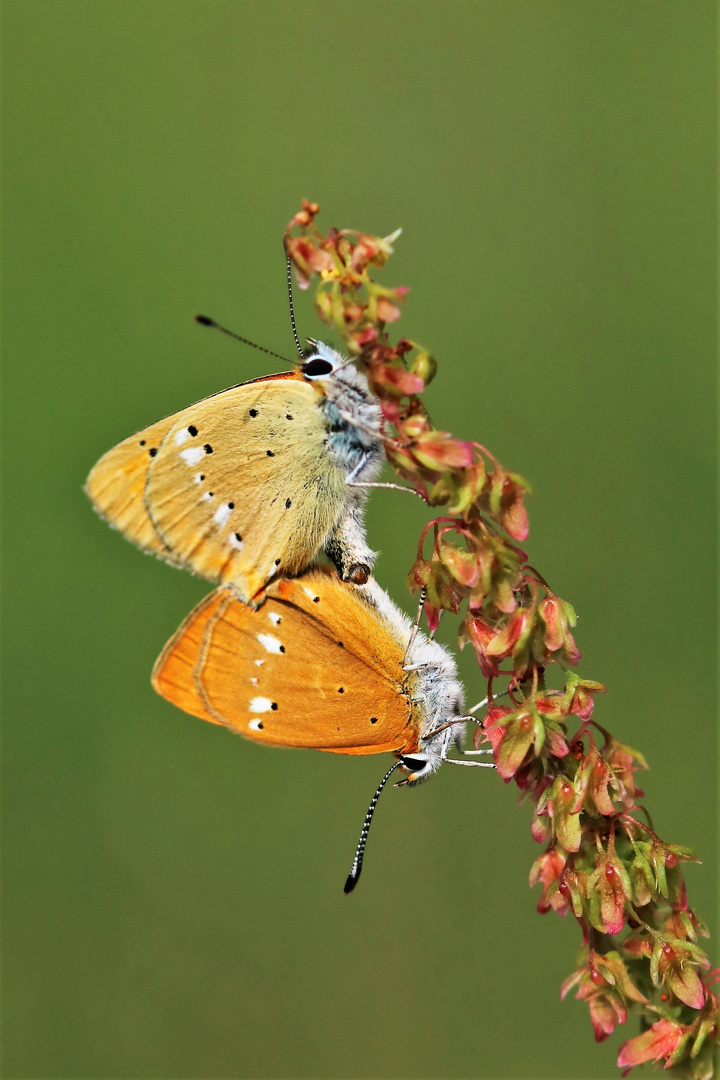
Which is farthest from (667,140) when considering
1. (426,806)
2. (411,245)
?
(426,806)

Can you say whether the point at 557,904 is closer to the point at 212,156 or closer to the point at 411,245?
the point at 411,245

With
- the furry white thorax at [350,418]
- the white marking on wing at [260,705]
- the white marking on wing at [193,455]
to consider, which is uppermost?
the furry white thorax at [350,418]

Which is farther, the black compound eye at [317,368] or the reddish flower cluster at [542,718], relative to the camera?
the black compound eye at [317,368]

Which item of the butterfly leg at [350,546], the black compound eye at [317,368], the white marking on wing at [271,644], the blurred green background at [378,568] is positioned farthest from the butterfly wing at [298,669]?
the blurred green background at [378,568]

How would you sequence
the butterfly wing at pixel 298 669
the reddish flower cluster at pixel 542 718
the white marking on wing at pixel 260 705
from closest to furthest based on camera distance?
the reddish flower cluster at pixel 542 718 < the butterfly wing at pixel 298 669 < the white marking on wing at pixel 260 705

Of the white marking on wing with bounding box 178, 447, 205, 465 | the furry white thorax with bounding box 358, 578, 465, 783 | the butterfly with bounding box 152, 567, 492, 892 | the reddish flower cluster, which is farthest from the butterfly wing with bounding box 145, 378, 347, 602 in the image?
the reddish flower cluster

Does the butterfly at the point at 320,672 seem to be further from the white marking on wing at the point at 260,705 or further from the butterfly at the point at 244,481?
the butterfly at the point at 244,481
